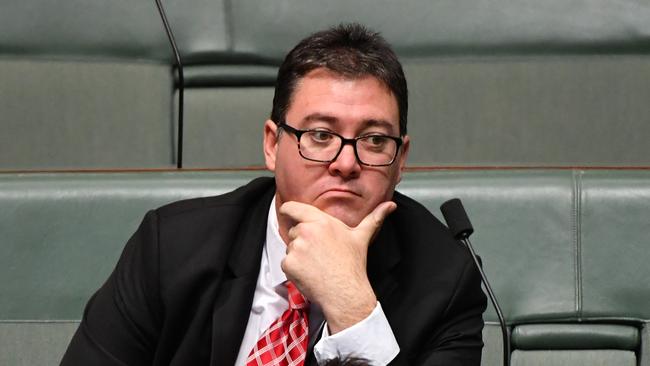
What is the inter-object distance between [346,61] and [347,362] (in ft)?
0.74

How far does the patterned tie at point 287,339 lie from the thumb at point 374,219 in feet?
0.23

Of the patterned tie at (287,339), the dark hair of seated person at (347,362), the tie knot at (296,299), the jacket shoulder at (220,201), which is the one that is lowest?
the patterned tie at (287,339)

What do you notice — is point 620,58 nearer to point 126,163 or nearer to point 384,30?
point 384,30

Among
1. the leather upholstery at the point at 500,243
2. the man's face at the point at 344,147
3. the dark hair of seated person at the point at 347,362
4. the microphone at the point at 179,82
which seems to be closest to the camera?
the dark hair of seated person at the point at 347,362

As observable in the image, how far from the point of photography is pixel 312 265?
718 millimetres

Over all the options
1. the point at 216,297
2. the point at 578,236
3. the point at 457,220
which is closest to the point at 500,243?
the point at 578,236

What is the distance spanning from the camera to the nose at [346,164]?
723mm

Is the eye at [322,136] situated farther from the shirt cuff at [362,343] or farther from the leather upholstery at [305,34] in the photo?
the leather upholstery at [305,34]

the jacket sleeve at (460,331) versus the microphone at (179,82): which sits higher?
the microphone at (179,82)

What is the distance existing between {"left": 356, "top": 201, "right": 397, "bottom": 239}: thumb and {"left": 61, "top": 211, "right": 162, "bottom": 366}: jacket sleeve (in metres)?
0.15

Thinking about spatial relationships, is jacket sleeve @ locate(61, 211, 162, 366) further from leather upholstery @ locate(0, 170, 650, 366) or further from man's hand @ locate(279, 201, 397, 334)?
leather upholstery @ locate(0, 170, 650, 366)

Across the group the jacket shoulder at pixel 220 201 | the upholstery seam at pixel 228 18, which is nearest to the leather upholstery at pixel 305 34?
the upholstery seam at pixel 228 18

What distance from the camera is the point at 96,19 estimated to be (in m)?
1.20

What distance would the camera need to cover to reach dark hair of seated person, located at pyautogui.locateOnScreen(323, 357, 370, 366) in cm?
63
